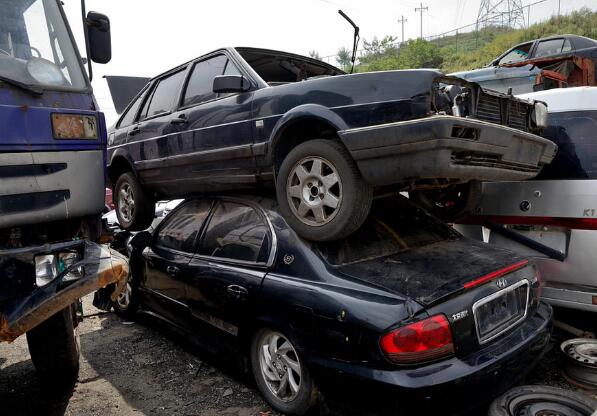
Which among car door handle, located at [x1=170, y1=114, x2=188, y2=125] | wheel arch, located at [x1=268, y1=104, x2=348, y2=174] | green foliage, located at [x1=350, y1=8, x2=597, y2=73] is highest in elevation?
green foliage, located at [x1=350, y1=8, x2=597, y2=73]

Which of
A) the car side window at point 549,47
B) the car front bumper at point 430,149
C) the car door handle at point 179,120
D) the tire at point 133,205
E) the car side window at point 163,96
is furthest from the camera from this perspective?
the car side window at point 549,47

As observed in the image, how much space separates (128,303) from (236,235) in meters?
2.01

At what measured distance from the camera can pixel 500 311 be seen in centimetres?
269

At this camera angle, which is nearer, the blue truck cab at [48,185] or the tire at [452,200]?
the blue truck cab at [48,185]

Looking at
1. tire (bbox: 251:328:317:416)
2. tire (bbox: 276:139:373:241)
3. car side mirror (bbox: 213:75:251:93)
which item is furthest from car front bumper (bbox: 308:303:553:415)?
car side mirror (bbox: 213:75:251:93)

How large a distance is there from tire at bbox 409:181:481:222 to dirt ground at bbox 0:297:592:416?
130cm

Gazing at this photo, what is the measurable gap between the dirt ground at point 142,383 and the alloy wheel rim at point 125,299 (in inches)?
17.0

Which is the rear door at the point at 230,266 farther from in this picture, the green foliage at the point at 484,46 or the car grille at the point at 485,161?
the green foliage at the point at 484,46

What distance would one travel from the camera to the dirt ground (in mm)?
3184

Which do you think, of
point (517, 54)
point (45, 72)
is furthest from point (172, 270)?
point (517, 54)

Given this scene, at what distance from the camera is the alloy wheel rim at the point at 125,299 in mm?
4660

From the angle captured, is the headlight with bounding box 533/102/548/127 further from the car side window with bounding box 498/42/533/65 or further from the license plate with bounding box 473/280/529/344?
the car side window with bounding box 498/42/533/65

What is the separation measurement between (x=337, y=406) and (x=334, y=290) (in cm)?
61

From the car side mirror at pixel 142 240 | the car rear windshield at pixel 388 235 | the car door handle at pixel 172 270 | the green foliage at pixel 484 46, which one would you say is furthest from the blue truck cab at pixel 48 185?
the green foliage at pixel 484 46
